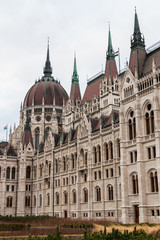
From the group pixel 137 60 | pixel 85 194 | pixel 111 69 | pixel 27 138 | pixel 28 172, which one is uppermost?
pixel 111 69

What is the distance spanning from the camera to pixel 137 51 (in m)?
50.0

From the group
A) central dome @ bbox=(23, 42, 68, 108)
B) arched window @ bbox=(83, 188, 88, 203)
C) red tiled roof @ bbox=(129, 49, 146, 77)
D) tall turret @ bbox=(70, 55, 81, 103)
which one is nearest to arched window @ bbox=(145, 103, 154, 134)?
red tiled roof @ bbox=(129, 49, 146, 77)

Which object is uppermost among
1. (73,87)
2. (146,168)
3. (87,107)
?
(73,87)

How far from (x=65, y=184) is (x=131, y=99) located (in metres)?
28.3

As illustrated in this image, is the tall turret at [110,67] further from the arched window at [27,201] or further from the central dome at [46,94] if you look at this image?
the arched window at [27,201]

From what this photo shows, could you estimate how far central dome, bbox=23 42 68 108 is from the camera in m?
104

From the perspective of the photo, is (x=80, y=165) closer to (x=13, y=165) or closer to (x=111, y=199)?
(x=111, y=199)

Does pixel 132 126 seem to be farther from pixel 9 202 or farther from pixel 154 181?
pixel 9 202

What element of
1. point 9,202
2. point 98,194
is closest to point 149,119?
point 98,194

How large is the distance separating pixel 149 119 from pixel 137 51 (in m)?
12.9

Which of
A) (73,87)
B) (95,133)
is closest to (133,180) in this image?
(95,133)

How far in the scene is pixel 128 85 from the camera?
48.1 metres

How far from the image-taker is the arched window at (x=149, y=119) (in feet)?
140

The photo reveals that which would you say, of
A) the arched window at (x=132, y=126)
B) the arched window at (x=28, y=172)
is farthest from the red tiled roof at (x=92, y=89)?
the arched window at (x=132, y=126)
